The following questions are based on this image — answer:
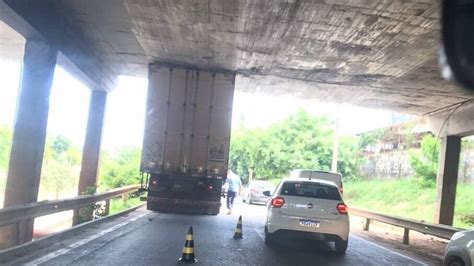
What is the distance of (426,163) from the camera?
98.6 ft

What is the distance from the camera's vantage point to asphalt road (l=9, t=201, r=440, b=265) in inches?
346

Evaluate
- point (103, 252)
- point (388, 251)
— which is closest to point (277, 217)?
point (388, 251)

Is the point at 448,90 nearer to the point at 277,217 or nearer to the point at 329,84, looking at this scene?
the point at 329,84

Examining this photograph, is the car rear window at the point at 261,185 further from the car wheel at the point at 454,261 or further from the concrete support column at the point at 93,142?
the car wheel at the point at 454,261

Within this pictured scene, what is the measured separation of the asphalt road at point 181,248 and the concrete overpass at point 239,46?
2563 millimetres

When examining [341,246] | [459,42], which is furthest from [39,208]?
[459,42]

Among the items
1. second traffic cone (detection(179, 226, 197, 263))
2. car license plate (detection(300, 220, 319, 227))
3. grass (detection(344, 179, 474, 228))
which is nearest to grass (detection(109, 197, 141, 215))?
car license plate (detection(300, 220, 319, 227))

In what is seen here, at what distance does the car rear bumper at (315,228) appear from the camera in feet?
36.9

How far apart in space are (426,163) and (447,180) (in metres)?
7.76

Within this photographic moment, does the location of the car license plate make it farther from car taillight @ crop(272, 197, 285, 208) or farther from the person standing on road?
the person standing on road

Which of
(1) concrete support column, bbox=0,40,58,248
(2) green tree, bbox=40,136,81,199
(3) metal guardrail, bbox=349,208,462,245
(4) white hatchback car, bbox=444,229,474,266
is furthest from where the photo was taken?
(2) green tree, bbox=40,136,81,199

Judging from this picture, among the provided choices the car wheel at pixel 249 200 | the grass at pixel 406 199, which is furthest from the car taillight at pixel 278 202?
the car wheel at pixel 249 200

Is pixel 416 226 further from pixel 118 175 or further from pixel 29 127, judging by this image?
pixel 118 175

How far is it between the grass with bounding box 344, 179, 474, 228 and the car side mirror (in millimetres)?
19026
